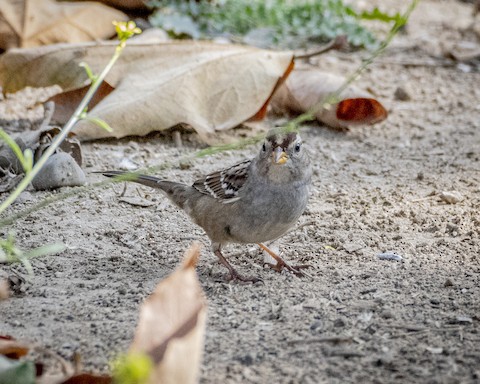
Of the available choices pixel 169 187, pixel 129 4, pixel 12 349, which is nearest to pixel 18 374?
pixel 12 349

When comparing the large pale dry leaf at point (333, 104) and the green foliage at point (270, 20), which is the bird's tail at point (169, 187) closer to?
the large pale dry leaf at point (333, 104)

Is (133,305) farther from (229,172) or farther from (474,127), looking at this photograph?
(474,127)

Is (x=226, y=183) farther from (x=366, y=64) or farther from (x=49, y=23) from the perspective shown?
(x=49, y=23)

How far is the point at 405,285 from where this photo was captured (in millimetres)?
3748

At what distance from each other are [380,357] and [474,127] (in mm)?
3734

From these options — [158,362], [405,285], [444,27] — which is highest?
[158,362]

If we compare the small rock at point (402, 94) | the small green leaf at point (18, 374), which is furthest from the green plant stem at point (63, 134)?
the small rock at point (402, 94)

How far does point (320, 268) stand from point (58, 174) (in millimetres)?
1644

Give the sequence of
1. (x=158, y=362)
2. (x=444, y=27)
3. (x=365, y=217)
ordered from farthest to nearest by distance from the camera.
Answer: (x=444, y=27), (x=365, y=217), (x=158, y=362)

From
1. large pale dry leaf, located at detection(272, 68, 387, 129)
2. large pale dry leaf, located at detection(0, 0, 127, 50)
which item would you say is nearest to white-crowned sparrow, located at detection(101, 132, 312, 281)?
large pale dry leaf, located at detection(272, 68, 387, 129)

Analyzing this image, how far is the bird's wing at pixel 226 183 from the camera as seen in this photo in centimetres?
418

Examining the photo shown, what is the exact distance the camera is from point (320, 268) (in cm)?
406

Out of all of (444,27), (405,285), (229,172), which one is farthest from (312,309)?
(444,27)

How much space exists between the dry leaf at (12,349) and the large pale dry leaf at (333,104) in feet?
11.8
